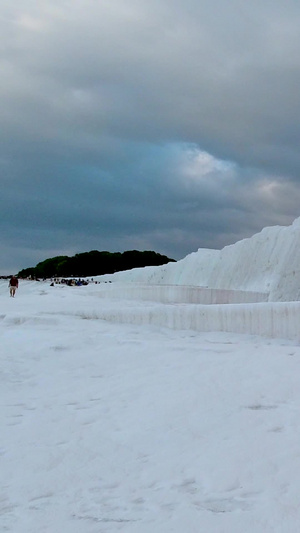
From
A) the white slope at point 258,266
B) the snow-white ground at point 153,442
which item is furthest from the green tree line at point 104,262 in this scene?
the snow-white ground at point 153,442

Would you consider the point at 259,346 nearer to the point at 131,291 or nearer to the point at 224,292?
the point at 224,292

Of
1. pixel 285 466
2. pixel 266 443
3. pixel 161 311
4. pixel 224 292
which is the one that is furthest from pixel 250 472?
pixel 224 292

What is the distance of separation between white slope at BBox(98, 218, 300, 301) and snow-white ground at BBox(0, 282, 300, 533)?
8.35m

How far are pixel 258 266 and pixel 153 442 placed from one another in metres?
18.9

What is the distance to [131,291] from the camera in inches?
965

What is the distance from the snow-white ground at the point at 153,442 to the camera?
3.23 m

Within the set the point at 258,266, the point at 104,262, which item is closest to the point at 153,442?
the point at 258,266

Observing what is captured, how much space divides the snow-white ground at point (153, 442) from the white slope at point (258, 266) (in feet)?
27.4

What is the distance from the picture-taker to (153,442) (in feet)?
14.3

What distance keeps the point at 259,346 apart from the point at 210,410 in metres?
3.31

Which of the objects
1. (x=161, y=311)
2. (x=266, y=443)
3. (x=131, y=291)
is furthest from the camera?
(x=131, y=291)

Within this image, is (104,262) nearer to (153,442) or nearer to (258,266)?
(258,266)

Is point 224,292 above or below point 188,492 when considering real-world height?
above

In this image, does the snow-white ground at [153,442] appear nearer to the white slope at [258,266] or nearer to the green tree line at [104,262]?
the white slope at [258,266]
